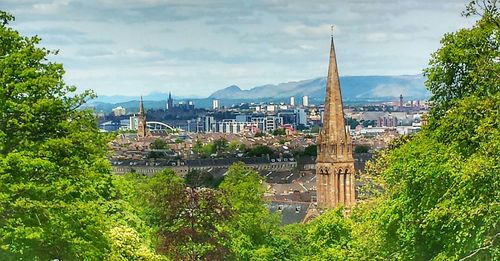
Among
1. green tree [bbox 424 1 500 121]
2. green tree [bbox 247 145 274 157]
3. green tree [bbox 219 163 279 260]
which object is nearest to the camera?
green tree [bbox 424 1 500 121]

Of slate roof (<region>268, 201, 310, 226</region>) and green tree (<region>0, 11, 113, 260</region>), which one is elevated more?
green tree (<region>0, 11, 113, 260</region>)

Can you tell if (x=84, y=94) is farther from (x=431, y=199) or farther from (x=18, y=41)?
(x=431, y=199)

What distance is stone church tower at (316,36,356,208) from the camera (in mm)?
72688

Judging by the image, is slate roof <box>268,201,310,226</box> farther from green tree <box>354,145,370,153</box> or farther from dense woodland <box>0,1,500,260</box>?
green tree <box>354,145,370,153</box>

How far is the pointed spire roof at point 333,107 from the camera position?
238 feet

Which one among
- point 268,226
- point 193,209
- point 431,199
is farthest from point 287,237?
point 431,199

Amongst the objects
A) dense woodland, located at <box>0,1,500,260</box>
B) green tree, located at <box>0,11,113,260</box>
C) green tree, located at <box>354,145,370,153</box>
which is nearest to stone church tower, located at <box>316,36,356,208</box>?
dense woodland, located at <box>0,1,500,260</box>

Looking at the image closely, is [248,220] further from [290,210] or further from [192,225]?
[290,210]

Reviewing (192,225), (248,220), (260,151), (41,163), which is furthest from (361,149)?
(41,163)

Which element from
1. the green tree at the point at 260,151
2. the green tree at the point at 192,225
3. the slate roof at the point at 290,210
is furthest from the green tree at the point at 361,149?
the green tree at the point at 192,225

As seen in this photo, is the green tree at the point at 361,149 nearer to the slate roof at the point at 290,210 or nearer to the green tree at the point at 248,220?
the slate roof at the point at 290,210

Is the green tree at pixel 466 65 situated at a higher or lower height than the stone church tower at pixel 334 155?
higher

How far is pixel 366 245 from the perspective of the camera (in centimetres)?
3378

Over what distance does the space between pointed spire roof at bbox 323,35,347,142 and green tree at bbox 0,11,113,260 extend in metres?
49.7
